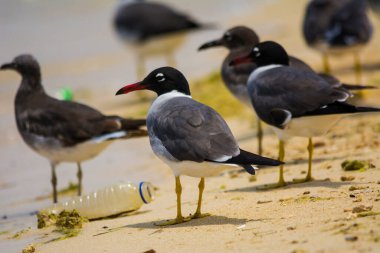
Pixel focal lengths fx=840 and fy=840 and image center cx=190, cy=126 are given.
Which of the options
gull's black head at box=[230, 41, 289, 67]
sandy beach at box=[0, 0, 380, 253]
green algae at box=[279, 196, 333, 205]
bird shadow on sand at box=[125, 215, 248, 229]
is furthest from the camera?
gull's black head at box=[230, 41, 289, 67]

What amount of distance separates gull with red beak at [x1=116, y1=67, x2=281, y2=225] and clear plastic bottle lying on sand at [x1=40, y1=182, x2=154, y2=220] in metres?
0.86

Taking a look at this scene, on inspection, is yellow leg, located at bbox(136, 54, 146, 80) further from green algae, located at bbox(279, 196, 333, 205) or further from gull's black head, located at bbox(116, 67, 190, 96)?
green algae, located at bbox(279, 196, 333, 205)

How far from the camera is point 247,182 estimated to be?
7.75 m

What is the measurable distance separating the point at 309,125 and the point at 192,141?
152 cm

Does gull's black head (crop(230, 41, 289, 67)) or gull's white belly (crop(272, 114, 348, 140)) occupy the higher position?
gull's black head (crop(230, 41, 289, 67))

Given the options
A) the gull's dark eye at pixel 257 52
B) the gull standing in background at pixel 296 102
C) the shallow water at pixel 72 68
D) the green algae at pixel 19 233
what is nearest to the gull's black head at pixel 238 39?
the shallow water at pixel 72 68

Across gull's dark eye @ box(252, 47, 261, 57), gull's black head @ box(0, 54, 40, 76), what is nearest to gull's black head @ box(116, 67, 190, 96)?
gull's dark eye @ box(252, 47, 261, 57)

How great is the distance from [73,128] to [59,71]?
820 centimetres

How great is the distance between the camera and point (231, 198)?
695 centimetres

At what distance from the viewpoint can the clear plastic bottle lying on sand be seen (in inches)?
280

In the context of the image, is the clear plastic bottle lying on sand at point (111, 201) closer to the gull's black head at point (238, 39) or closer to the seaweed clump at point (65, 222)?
the seaweed clump at point (65, 222)

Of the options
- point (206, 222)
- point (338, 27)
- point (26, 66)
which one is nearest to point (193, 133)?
point (206, 222)

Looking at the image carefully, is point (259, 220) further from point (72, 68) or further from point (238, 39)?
point (72, 68)

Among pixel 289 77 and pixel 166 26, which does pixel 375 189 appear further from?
pixel 166 26
